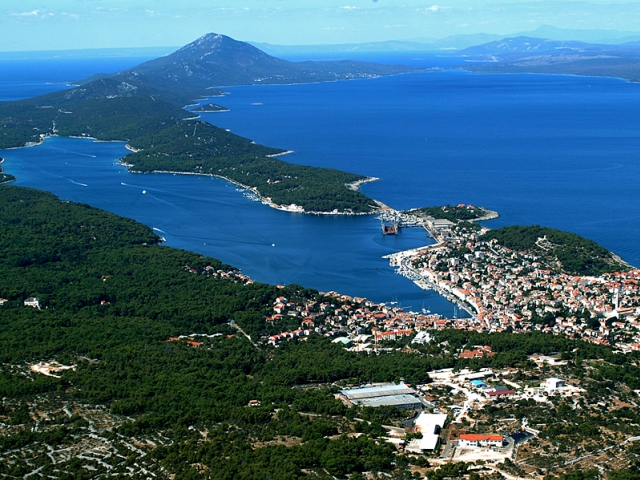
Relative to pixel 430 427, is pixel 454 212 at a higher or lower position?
higher

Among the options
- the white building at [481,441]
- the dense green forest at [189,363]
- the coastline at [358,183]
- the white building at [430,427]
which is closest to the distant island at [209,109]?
the coastline at [358,183]

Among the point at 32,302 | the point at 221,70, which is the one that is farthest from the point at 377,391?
the point at 221,70

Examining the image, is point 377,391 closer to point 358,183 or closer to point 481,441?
point 481,441

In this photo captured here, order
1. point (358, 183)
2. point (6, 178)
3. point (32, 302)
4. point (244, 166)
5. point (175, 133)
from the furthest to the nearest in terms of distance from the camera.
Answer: point (175, 133) < point (244, 166) < point (6, 178) < point (358, 183) < point (32, 302)

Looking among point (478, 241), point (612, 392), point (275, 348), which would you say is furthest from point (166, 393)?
point (478, 241)

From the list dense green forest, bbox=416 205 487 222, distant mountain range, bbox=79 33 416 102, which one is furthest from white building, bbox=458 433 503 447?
distant mountain range, bbox=79 33 416 102

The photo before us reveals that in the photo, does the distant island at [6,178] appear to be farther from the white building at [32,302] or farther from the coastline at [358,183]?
the white building at [32,302]
